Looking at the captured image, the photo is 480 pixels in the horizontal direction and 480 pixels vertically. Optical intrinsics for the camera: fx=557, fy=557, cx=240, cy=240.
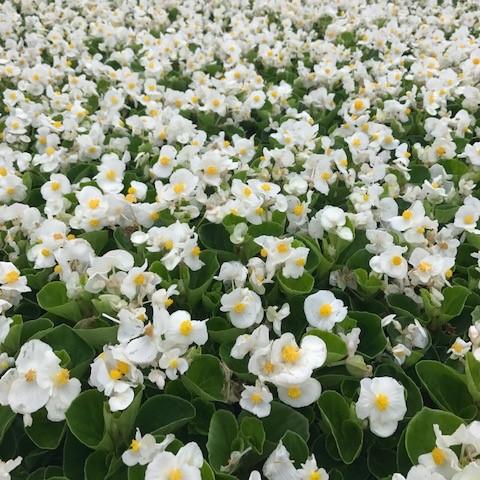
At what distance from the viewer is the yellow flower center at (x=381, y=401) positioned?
3.53 ft

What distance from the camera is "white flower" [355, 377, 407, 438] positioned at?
1.08 metres

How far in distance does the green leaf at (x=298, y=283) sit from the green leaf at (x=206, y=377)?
0.28 meters

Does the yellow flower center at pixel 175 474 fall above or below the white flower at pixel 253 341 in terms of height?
below

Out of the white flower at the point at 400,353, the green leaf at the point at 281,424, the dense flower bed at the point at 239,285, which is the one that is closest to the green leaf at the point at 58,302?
the dense flower bed at the point at 239,285

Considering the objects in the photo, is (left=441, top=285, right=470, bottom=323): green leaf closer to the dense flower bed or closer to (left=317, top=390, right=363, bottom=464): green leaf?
the dense flower bed

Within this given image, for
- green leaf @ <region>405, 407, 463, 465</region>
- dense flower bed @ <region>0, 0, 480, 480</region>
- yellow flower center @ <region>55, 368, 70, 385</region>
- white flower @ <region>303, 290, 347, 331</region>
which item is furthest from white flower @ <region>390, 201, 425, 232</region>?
yellow flower center @ <region>55, 368, 70, 385</region>

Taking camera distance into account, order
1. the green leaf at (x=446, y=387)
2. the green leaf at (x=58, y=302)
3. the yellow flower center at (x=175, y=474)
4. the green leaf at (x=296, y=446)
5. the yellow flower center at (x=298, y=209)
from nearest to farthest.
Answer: the yellow flower center at (x=175, y=474) < the green leaf at (x=296, y=446) < the green leaf at (x=446, y=387) < the green leaf at (x=58, y=302) < the yellow flower center at (x=298, y=209)

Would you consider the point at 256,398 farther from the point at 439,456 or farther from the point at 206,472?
the point at 439,456

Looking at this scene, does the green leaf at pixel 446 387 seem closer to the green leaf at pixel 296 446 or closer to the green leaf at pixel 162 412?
the green leaf at pixel 296 446

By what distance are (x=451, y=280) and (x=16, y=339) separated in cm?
111

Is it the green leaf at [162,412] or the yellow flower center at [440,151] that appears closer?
the green leaf at [162,412]

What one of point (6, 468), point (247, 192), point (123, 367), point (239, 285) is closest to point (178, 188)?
point (247, 192)

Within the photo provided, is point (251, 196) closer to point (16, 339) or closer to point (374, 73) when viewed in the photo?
point (16, 339)

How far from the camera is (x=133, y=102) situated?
2.64m
